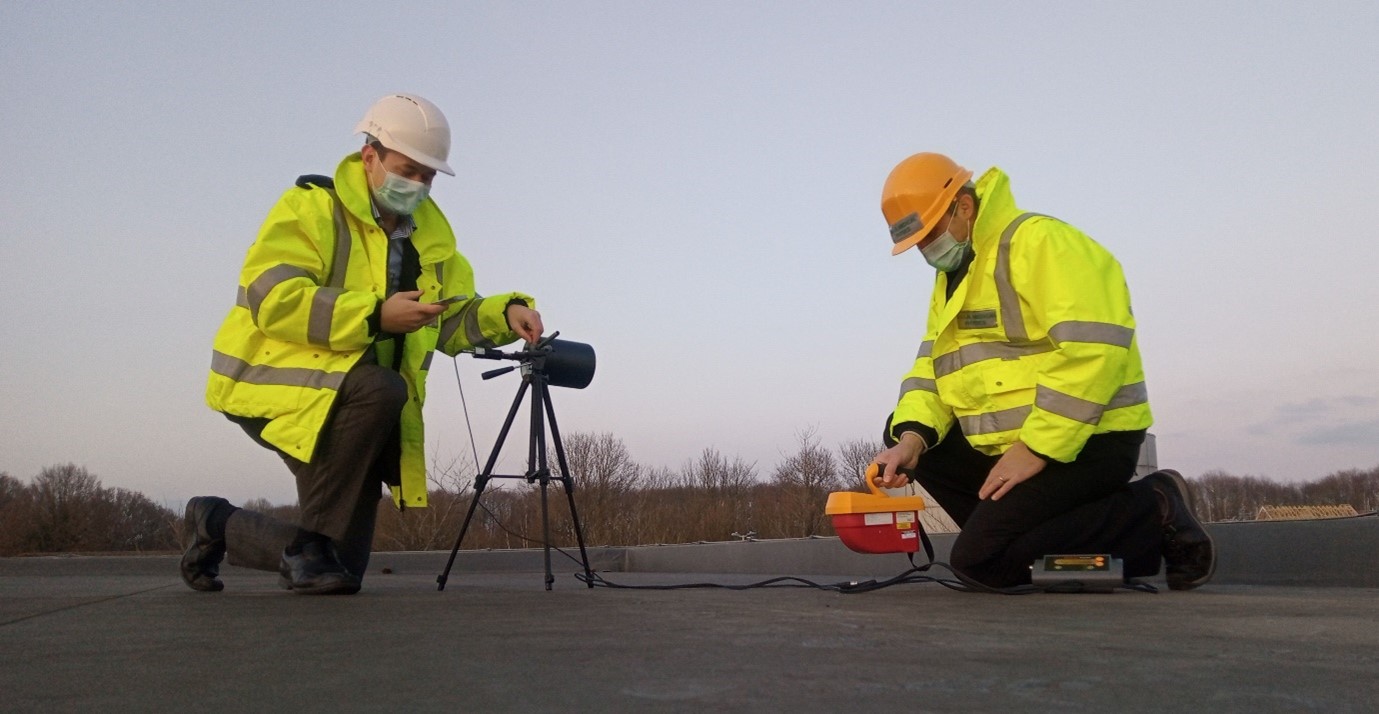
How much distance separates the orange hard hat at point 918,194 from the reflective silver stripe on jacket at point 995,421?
2.30 feet

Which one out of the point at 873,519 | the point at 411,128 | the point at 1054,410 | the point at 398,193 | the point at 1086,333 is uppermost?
the point at 411,128

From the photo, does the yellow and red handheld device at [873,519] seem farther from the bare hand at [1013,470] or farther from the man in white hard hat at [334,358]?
the man in white hard hat at [334,358]

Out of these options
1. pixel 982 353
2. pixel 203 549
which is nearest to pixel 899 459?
pixel 982 353

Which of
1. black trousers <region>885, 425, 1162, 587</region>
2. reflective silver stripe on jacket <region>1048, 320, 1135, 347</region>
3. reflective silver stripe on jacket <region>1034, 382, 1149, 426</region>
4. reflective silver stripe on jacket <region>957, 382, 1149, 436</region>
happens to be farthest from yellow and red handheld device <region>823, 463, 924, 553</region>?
reflective silver stripe on jacket <region>1048, 320, 1135, 347</region>

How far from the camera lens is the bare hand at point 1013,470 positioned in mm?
3609

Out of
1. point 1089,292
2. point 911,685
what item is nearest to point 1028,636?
point 911,685

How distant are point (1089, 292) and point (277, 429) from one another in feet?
9.42

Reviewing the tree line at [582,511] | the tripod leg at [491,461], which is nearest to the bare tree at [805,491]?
the tree line at [582,511]

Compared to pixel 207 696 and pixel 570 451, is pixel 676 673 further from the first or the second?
pixel 570 451

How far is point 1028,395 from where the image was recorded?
3.83 m

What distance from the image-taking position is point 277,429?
392 centimetres

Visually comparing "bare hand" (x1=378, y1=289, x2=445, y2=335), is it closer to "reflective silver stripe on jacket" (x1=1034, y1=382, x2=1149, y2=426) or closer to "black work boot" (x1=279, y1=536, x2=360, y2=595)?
"black work boot" (x1=279, y1=536, x2=360, y2=595)

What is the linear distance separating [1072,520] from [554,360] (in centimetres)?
244

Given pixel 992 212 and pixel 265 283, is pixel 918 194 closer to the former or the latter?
pixel 992 212
